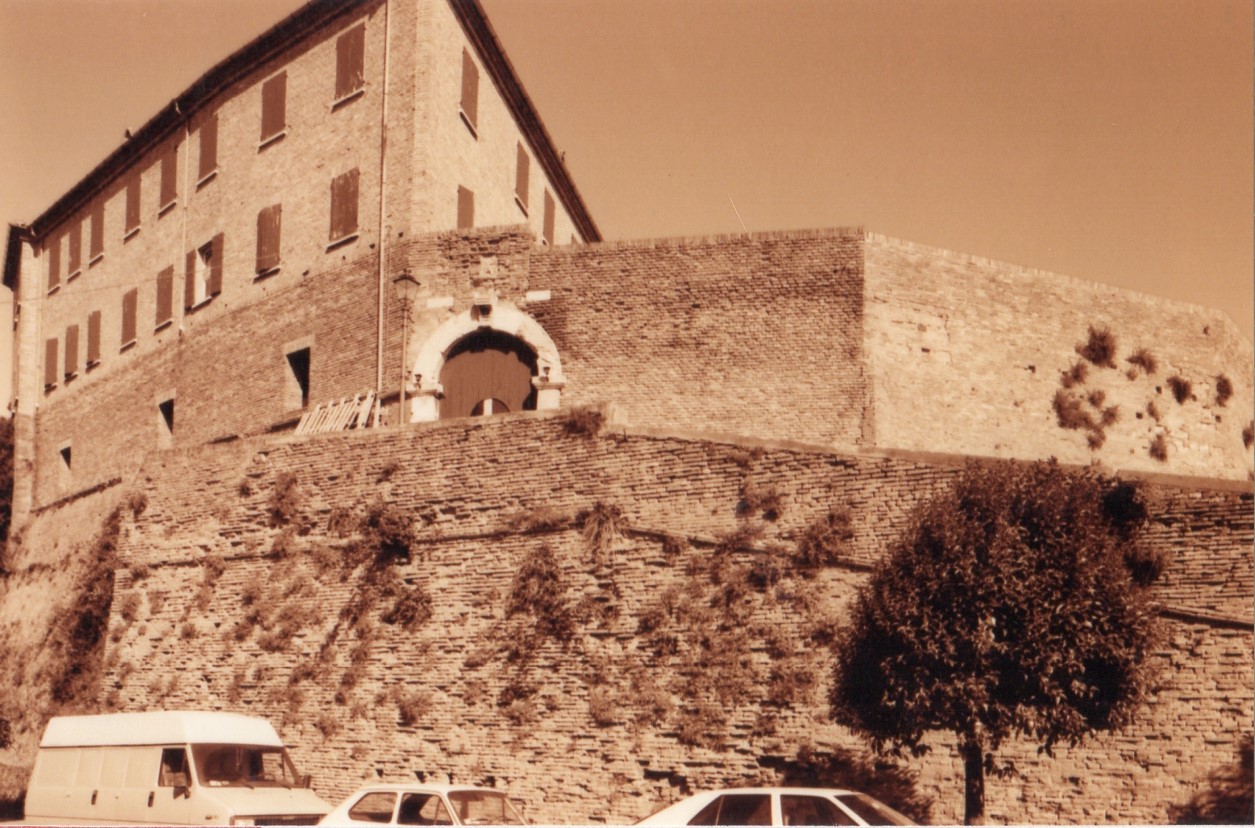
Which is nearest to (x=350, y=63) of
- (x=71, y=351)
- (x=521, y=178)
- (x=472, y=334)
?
(x=521, y=178)

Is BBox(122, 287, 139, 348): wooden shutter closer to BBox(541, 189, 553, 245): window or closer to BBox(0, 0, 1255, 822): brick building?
BBox(0, 0, 1255, 822): brick building

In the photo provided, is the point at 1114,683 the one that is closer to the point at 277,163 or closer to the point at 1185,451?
the point at 1185,451

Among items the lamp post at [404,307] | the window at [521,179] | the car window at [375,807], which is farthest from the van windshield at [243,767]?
the window at [521,179]

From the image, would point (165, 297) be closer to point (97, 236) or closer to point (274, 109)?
point (97, 236)

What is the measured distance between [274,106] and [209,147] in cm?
266

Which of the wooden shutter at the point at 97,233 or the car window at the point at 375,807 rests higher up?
the wooden shutter at the point at 97,233

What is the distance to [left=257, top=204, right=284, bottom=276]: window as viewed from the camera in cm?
2950

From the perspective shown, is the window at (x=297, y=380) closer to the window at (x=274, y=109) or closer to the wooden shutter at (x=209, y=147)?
the window at (x=274, y=109)

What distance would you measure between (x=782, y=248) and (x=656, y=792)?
1037 centimetres

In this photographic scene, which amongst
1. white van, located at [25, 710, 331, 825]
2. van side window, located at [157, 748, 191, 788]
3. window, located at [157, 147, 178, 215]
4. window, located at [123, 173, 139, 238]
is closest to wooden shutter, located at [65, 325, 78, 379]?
window, located at [123, 173, 139, 238]

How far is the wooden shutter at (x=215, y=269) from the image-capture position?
102ft

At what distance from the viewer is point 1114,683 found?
48.0 feet

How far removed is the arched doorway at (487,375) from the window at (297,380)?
386 centimetres

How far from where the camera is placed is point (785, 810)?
1341cm
